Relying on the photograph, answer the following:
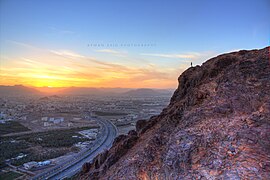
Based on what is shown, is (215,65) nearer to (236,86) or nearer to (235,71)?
(235,71)

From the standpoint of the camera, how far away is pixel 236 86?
28.0 ft

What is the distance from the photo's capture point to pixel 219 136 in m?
7.05

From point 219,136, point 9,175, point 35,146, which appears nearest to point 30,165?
point 9,175

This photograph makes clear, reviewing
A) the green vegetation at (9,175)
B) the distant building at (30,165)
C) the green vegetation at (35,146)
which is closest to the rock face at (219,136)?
Result: the green vegetation at (9,175)

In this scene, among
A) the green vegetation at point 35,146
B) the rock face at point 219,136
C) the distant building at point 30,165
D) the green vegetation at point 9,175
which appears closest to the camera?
the rock face at point 219,136

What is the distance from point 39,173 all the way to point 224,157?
1350 inches

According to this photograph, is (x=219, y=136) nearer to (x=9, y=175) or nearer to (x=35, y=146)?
(x=9, y=175)

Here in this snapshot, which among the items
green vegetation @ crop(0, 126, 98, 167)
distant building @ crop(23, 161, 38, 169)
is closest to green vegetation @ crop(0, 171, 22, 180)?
distant building @ crop(23, 161, 38, 169)

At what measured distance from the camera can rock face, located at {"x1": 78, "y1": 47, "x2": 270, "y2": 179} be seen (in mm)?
6209

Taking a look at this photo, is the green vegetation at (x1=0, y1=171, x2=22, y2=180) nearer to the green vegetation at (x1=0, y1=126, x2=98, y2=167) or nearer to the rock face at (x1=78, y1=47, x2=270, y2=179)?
the green vegetation at (x1=0, y1=126, x2=98, y2=167)

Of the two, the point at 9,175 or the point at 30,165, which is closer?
the point at 9,175

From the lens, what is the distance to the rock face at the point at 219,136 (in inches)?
244

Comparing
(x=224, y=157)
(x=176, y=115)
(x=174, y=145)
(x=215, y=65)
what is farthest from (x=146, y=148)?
(x=215, y=65)

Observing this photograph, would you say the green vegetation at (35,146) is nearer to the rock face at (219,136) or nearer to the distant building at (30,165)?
the distant building at (30,165)
